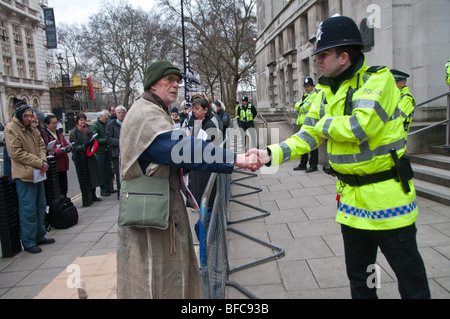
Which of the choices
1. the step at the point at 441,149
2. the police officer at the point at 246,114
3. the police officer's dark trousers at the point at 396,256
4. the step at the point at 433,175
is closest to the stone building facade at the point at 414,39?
the step at the point at 441,149

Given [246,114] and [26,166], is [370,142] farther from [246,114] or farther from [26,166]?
[246,114]

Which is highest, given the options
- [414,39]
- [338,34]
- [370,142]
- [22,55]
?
[22,55]

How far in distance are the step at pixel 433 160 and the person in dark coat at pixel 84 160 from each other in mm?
7017

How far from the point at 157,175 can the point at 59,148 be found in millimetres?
5128

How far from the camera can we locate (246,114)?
15125 millimetres

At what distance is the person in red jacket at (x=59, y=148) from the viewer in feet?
21.3

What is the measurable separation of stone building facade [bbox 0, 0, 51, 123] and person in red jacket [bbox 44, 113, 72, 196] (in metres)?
37.7

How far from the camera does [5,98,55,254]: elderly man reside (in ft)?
15.4

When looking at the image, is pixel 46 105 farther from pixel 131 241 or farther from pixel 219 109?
pixel 131 241

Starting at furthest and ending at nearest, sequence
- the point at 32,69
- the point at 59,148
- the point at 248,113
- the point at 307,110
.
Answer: the point at 32,69
the point at 248,113
the point at 307,110
the point at 59,148

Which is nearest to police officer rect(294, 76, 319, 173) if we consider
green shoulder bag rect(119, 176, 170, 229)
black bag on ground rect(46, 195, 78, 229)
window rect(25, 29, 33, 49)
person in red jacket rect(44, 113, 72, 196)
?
person in red jacket rect(44, 113, 72, 196)

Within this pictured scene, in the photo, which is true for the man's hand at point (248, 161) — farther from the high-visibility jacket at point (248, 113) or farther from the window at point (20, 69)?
the window at point (20, 69)

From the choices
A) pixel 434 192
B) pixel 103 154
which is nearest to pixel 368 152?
pixel 434 192

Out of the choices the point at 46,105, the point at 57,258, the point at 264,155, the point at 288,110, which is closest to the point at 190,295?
the point at 264,155
